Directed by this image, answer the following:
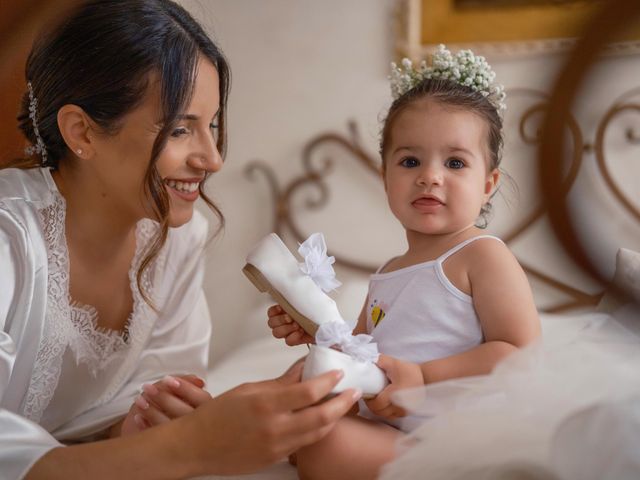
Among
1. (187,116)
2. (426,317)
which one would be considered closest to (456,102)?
(426,317)

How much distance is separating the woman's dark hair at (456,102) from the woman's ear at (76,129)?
596mm

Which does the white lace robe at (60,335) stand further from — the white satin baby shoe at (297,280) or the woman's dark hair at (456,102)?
the woman's dark hair at (456,102)

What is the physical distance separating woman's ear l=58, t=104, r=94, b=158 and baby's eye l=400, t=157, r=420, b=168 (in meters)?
0.62

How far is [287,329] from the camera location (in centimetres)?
125

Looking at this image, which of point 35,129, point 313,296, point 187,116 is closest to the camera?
point 313,296

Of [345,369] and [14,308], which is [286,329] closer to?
[345,369]

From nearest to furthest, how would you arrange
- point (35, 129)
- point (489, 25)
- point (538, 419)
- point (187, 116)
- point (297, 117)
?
point (538, 419)
point (187, 116)
point (35, 129)
point (489, 25)
point (297, 117)

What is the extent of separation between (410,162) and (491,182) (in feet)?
0.59

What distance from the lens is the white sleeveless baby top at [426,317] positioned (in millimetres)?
1183

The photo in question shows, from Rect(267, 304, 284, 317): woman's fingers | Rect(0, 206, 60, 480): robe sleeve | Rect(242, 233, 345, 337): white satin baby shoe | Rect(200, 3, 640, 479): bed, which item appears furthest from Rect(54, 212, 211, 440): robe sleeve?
Rect(242, 233, 345, 337): white satin baby shoe

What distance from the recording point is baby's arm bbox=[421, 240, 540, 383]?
1099mm

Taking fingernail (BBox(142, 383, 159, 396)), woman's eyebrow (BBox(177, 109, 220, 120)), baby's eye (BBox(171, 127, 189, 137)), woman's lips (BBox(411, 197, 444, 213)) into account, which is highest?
woman's eyebrow (BBox(177, 109, 220, 120))

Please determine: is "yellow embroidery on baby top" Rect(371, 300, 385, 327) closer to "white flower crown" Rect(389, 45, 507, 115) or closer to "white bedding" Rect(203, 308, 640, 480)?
"white bedding" Rect(203, 308, 640, 480)

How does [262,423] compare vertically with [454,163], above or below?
below
